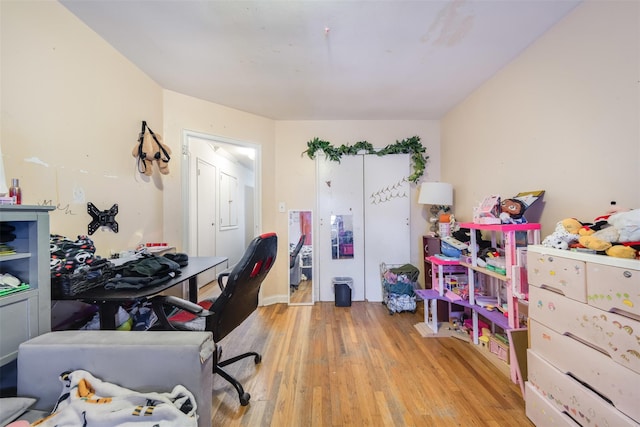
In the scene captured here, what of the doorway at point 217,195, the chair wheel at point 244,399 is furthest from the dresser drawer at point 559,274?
the doorway at point 217,195

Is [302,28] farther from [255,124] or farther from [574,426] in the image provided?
[574,426]

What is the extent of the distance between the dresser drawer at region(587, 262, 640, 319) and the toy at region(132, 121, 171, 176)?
289 centimetres

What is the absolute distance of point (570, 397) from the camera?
1.06 meters

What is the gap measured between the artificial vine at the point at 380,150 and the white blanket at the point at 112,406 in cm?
272

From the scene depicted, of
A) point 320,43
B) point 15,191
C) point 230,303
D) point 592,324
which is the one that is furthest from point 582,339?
point 15,191

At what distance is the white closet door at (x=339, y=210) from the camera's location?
309cm

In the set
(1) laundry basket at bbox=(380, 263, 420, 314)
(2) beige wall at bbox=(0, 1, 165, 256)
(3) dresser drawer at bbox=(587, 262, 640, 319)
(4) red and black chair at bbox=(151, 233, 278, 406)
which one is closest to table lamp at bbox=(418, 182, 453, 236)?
(1) laundry basket at bbox=(380, 263, 420, 314)

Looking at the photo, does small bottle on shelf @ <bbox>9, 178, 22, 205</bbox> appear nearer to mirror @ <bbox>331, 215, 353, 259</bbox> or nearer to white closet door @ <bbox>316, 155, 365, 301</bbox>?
white closet door @ <bbox>316, 155, 365, 301</bbox>

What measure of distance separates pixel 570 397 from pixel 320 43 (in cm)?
242

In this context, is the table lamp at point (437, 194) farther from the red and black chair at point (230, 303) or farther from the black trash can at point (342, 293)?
the red and black chair at point (230, 303)

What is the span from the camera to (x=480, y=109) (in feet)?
7.64

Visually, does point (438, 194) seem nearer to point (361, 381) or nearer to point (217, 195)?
point (361, 381)

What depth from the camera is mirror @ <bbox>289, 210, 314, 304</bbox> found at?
3.08 metres

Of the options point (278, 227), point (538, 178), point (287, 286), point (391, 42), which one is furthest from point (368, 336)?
point (391, 42)
